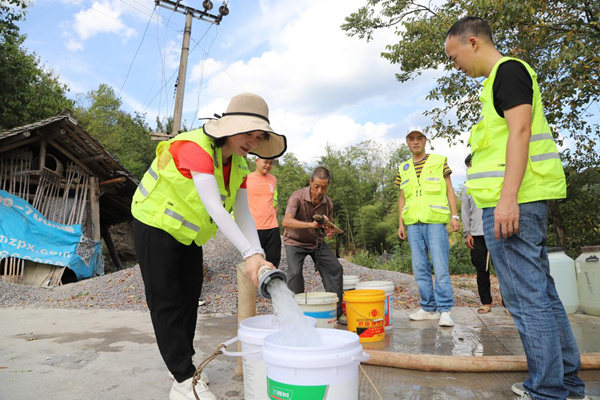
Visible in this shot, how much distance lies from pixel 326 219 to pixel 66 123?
25.7 ft

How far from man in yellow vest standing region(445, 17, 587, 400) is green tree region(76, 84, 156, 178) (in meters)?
24.3

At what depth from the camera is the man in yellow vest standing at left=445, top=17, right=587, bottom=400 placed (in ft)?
6.73

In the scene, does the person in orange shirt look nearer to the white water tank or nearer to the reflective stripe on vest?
the reflective stripe on vest

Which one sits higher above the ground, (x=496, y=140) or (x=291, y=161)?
(x=291, y=161)

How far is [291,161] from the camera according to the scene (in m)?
30.2

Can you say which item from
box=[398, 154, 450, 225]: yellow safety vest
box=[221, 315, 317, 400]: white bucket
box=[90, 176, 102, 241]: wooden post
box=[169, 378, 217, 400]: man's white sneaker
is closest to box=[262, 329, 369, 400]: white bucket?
box=[221, 315, 317, 400]: white bucket

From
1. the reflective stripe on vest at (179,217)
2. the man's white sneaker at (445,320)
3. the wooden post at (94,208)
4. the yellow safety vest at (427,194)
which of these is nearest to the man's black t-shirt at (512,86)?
the reflective stripe on vest at (179,217)

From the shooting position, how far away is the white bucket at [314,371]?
5.13ft

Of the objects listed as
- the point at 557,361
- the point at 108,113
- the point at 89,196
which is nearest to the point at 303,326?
the point at 557,361

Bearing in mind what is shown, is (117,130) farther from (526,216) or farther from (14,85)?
(526,216)

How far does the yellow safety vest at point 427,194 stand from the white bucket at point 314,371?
9.30ft

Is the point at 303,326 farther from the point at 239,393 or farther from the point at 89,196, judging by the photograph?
the point at 89,196

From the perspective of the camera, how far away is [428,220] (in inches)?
167

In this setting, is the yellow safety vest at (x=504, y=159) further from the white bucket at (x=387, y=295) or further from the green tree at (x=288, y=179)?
the green tree at (x=288, y=179)
